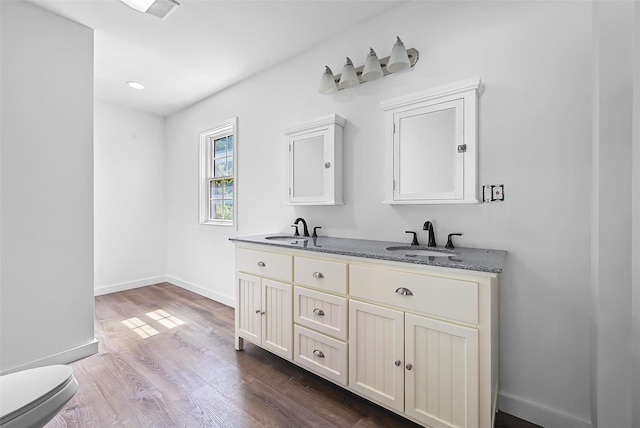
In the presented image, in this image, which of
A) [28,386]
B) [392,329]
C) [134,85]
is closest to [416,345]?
[392,329]

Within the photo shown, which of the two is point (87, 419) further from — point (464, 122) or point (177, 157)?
point (177, 157)

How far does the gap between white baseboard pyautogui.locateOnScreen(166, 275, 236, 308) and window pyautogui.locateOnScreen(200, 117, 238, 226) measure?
0.88 metres

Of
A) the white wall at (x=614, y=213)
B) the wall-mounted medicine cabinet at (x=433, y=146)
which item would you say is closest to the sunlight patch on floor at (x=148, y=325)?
the wall-mounted medicine cabinet at (x=433, y=146)

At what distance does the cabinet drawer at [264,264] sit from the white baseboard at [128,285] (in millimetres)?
2702

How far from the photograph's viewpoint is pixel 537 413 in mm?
1545

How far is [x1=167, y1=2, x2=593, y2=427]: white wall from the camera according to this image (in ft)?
4.78

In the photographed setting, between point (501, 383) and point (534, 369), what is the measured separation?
0.21 metres

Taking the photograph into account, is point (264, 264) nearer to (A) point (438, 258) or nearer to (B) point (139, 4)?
(A) point (438, 258)

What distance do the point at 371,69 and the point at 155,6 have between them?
160cm

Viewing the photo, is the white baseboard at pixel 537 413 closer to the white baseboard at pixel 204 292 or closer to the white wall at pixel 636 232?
the white wall at pixel 636 232

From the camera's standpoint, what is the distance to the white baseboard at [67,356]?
6.65ft

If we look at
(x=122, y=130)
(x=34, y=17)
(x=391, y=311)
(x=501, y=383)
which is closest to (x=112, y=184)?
(x=122, y=130)

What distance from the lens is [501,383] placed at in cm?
166

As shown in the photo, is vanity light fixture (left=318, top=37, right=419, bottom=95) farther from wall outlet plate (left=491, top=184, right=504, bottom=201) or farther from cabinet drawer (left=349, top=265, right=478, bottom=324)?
cabinet drawer (left=349, top=265, right=478, bottom=324)
